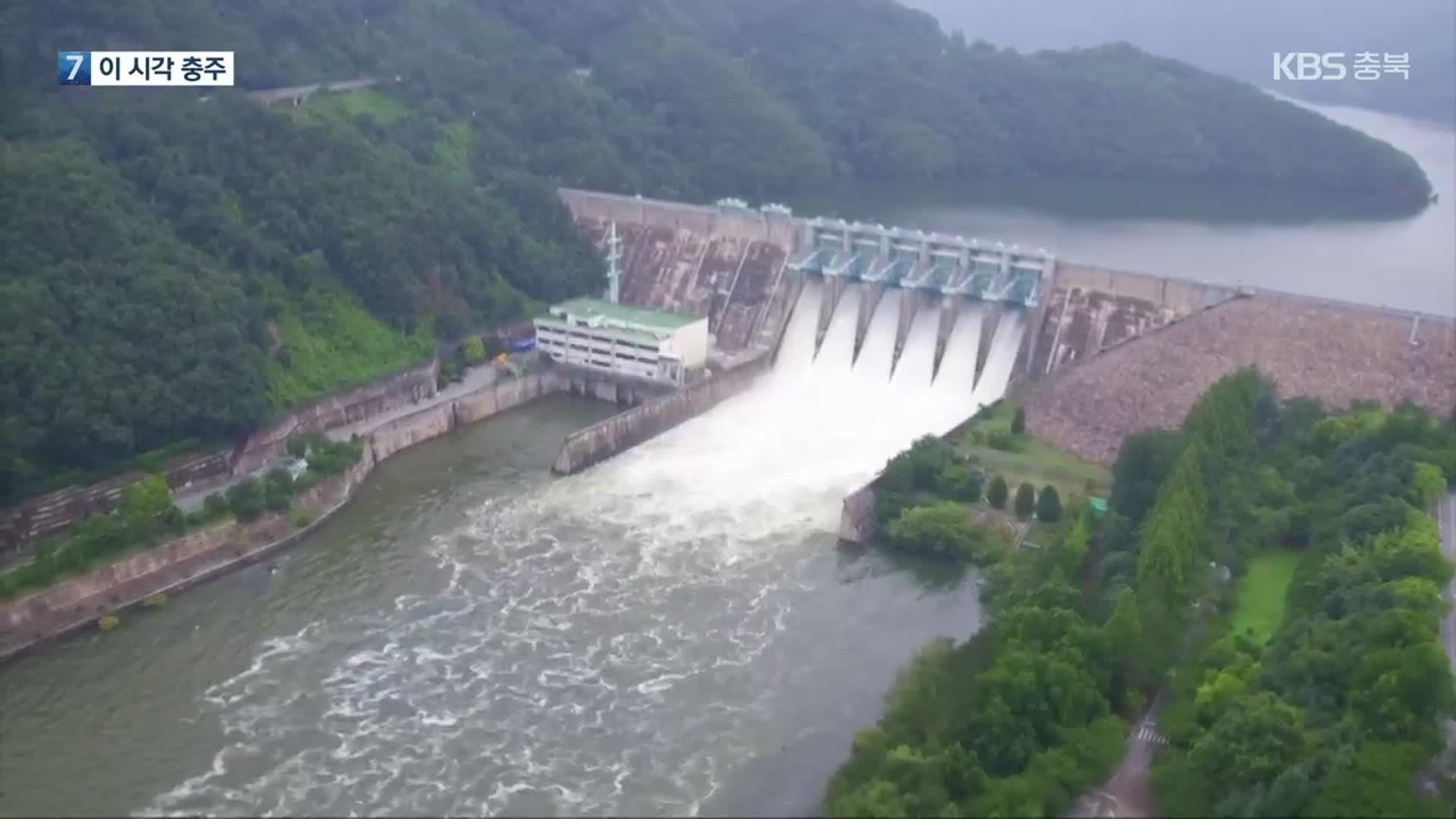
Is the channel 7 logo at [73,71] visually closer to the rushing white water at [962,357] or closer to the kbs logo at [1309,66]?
the rushing white water at [962,357]

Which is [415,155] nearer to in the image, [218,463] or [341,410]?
[341,410]

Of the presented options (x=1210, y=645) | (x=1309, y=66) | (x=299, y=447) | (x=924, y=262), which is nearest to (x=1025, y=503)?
(x=1210, y=645)

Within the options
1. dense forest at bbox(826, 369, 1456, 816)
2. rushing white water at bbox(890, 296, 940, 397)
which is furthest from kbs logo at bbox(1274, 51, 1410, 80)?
dense forest at bbox(826, 369, 1456, 816)

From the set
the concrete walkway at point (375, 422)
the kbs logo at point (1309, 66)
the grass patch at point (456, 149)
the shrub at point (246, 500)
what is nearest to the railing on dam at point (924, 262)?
the concrete walkway at point (375, 422)

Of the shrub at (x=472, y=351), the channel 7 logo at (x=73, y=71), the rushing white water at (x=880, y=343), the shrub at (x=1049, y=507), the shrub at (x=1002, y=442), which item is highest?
the channel 7 logo at (x=73, y=71)

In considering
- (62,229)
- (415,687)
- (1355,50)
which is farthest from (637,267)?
(1355,50)

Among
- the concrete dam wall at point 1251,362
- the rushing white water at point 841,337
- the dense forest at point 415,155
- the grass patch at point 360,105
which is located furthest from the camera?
the grass patch at point 360,105

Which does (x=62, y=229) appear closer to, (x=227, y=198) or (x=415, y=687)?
(x=227, y=198)
